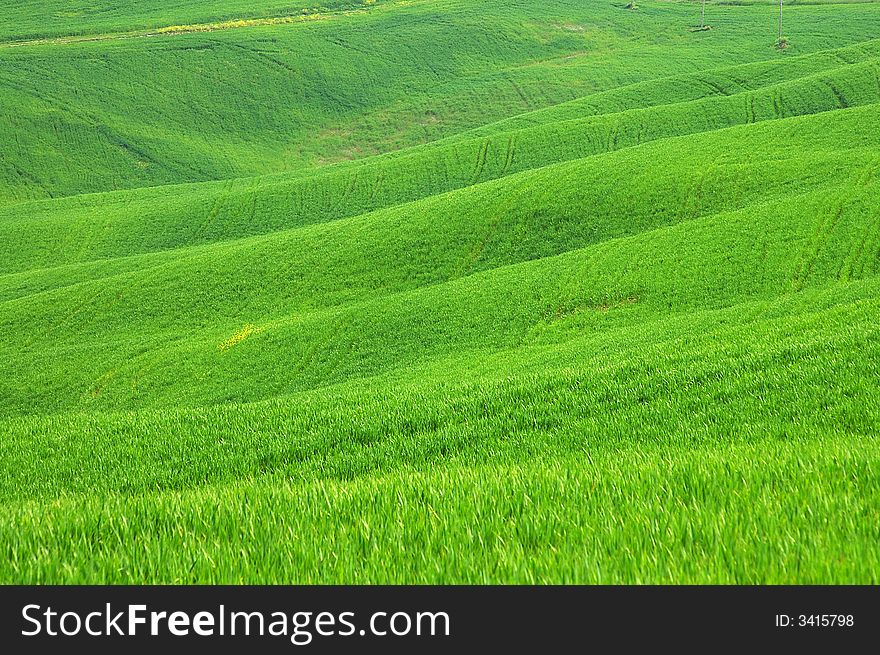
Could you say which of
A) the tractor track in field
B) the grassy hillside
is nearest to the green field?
the grassy hillside

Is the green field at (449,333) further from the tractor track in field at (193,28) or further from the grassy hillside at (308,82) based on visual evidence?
the tractor track in field at (193,28)

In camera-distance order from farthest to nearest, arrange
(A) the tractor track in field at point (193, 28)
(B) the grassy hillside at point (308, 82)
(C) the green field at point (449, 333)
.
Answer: (A) the tractor track in field at point (193, 28) → (B) the grassy hillside at point (308, 82) → (C) the green field at point (449, 333)

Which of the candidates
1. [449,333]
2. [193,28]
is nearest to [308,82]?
[193,28]

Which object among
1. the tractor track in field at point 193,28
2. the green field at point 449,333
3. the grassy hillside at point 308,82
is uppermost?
the tractor track in field at point 193,28

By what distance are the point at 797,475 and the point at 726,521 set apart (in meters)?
1.81

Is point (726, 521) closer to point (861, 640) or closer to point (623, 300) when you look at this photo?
point (861, 640)

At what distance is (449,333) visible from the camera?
33562mm

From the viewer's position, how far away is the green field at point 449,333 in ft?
17.7

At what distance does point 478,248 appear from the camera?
45.8 meters

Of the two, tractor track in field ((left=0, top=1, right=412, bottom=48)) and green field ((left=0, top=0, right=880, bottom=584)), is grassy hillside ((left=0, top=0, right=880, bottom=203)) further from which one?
tractor track in field ((left=0, top=1, right=412, bottom=48))

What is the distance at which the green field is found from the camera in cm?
540

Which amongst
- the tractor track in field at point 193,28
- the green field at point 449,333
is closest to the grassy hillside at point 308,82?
the green field at point 449,333

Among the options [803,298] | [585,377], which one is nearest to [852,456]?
[585,377]

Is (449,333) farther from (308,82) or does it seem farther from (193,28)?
(193,28)
